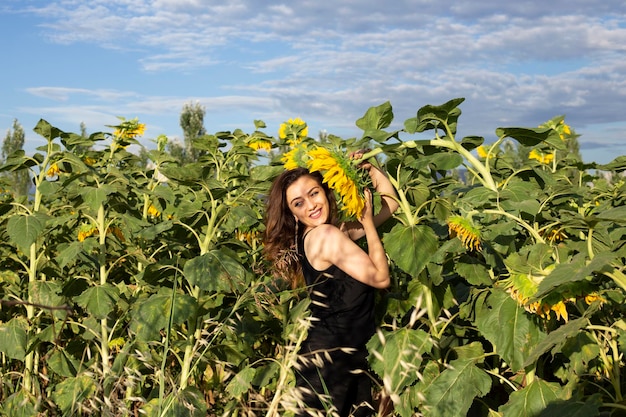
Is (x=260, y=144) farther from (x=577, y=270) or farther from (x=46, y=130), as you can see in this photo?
(x=577, y=270)

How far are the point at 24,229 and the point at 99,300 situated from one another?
44 centimetres

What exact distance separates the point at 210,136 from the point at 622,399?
2415 mm

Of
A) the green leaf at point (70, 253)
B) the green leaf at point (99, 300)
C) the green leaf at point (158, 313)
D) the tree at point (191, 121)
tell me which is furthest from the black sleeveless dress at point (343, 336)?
the tree at point (191, 121)

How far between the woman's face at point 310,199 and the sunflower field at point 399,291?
0.18 m

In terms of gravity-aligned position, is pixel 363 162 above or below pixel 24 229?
above

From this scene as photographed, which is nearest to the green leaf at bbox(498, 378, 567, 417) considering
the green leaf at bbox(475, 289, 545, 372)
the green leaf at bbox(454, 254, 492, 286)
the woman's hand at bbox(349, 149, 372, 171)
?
the green leaf at bbox(475, 289, 545, 372)

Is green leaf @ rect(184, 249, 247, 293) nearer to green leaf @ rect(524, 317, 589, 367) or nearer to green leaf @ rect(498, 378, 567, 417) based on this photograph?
Result: green leaf @ rect(498, 378, 567, 417)

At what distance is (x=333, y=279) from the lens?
106 inches

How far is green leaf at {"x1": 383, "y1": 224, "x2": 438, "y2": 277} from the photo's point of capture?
2.03 m

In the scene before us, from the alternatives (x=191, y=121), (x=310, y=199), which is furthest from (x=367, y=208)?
(x=191, y=121)

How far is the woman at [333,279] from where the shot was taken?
8.39 feet

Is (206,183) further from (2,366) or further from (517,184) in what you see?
(2,366)

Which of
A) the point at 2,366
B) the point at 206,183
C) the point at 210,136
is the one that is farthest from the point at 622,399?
the point at 2,366

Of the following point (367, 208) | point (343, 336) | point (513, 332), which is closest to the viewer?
point (513, 332)
